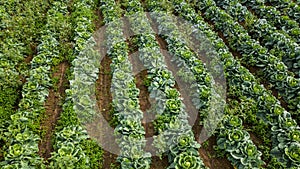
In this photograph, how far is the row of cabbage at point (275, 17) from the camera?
1138 centimetres

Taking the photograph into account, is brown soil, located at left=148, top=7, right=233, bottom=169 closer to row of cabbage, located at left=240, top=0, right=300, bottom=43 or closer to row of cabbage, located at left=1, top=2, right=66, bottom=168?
row of cabbage, located at left=1, top=2, right=66, bottom=168

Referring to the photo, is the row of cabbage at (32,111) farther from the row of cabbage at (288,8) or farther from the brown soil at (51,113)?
the row of cabbage at (288,8)

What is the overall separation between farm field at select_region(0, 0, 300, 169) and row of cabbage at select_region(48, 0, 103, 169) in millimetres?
31

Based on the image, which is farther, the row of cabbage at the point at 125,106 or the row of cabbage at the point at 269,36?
the row of cabbage at the point at 269,36

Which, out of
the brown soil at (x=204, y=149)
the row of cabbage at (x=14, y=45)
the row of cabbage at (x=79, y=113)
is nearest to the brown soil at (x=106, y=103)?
the row of cabbage at (x=79, y=113)

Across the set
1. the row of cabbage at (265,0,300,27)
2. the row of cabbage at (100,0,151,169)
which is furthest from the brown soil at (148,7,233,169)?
the row of cabbage at (265,0,300,27)

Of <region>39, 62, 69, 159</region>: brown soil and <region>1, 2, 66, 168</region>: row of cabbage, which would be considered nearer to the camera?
<region>1, 2, 66, 168</region>: row of cabbage

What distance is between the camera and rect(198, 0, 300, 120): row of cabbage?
8.80m

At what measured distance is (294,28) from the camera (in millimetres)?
11445

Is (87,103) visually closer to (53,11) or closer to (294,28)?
(53,11)

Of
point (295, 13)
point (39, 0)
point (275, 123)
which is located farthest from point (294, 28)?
point (39, 0)

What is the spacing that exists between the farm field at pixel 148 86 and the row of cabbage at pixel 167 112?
1.2 inches

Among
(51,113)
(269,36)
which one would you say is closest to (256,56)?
(269,36)

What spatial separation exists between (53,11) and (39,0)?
1132 mm
